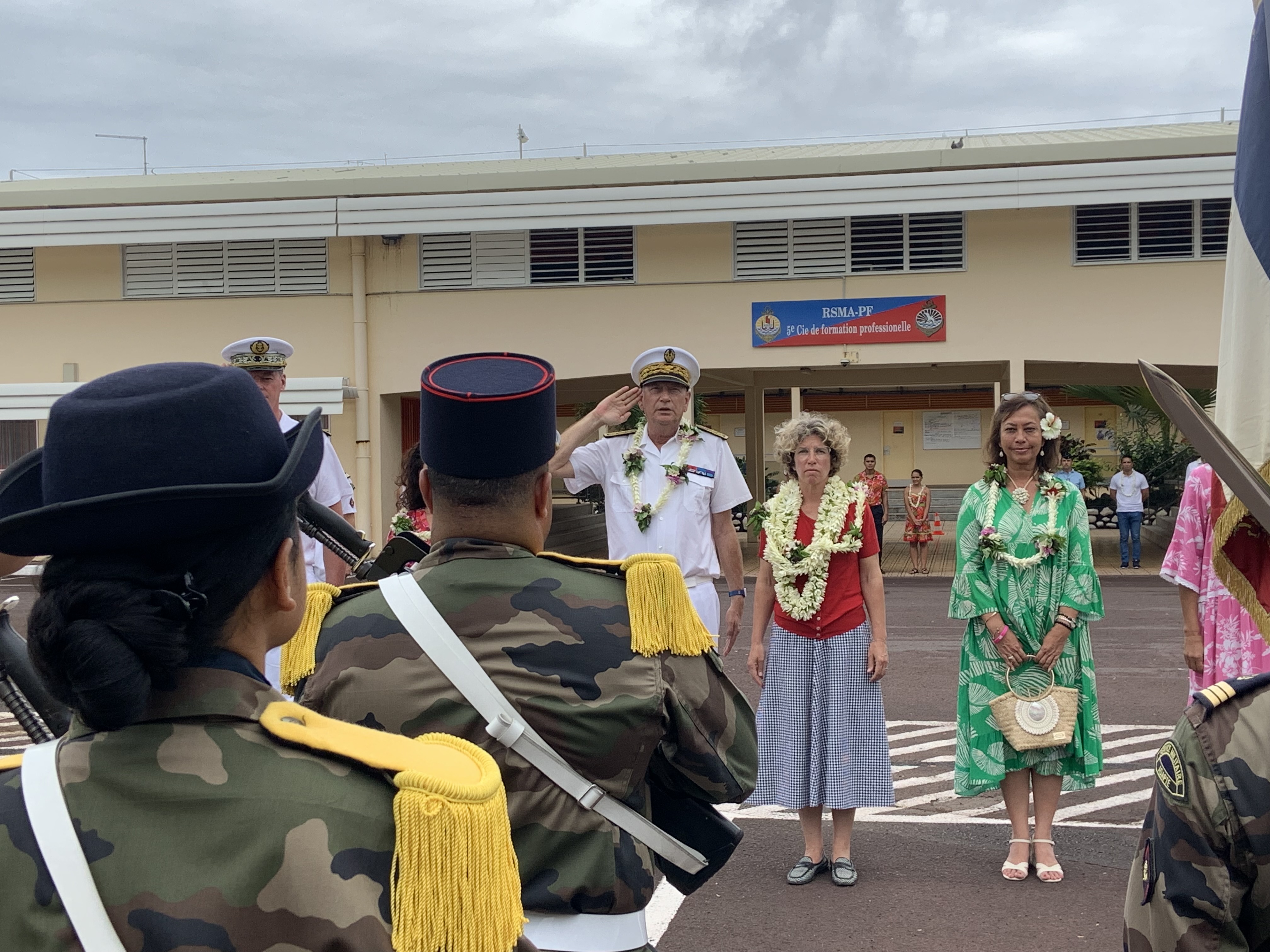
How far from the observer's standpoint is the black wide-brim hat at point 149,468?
140 cm

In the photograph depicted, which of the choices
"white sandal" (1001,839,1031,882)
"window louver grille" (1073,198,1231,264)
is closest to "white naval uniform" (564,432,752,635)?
"white sandal" (1001,839,1031,882)

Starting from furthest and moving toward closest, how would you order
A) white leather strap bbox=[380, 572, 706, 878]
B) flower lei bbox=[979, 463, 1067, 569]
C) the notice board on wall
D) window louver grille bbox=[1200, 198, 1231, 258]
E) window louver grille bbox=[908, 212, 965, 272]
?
1. the notice board on wall
2. window louver grille bbox=[908, 212, 965, 272]
3. window louver grille bbox=[1200, 198, 1231, 258]
4. flower lei bbox=[979, 463, 1067, 569]
5. white leather strap bbox=[380, 572, 706, 878]

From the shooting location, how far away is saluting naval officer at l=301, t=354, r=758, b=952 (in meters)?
2.32

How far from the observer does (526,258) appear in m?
21.1

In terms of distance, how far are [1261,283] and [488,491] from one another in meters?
1.63

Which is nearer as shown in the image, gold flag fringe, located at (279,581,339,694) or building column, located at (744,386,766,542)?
gold flag fringe, located at (279,581,339,694)

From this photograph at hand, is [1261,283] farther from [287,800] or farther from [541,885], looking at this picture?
[287,800]

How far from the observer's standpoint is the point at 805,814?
5.64 meters

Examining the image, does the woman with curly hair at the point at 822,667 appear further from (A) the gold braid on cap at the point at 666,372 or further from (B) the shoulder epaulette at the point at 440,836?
(B) the shoulder epaulette at the point at 440,836

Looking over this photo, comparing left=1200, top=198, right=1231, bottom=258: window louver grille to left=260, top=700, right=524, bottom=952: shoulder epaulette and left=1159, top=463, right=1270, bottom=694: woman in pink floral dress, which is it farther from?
left=260, top=700, right=524, bottom=952: shoulder epaulette

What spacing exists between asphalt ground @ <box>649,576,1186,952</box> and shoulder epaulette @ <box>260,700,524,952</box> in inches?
139

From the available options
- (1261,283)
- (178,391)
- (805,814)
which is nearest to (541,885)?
(178,391)

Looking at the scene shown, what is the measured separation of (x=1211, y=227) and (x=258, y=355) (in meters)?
17.7

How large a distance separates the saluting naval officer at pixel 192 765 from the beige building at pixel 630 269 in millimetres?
18775
